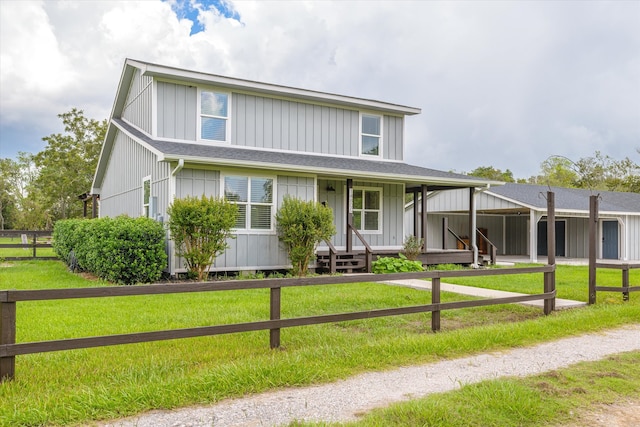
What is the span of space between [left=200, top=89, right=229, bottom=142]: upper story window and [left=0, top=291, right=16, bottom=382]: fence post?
10933 millimetres

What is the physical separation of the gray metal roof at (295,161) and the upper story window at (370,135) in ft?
1.77

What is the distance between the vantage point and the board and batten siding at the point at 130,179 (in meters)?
13.1

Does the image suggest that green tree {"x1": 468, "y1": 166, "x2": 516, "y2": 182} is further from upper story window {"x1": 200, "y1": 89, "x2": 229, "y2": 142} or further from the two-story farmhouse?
upper story window {"x1": 200, "y1": 89, "x2": 229, "y2": 142}

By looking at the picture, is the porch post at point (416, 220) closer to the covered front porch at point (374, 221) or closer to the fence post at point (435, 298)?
the covered front porch at point (374, 221)

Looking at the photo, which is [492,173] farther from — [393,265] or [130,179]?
[130,179]

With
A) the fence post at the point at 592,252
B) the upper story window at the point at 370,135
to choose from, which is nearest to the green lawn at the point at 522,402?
the fence post at the point at 592,252

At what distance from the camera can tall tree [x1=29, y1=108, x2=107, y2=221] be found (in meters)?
37.6

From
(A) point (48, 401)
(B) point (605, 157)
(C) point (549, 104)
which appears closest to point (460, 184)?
(A) point (48, 401)

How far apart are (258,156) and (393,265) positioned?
191 inches

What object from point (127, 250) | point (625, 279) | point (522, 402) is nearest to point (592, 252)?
point (625, 279)

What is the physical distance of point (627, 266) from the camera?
9.01 metres

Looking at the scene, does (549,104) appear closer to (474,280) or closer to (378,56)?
(378,56)

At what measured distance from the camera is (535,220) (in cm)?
2147

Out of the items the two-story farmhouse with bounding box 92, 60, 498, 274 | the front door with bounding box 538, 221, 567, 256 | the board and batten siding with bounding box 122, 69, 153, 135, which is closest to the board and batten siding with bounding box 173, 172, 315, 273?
the two-story farmhouse with bounding box 92, 60, 498, 274
